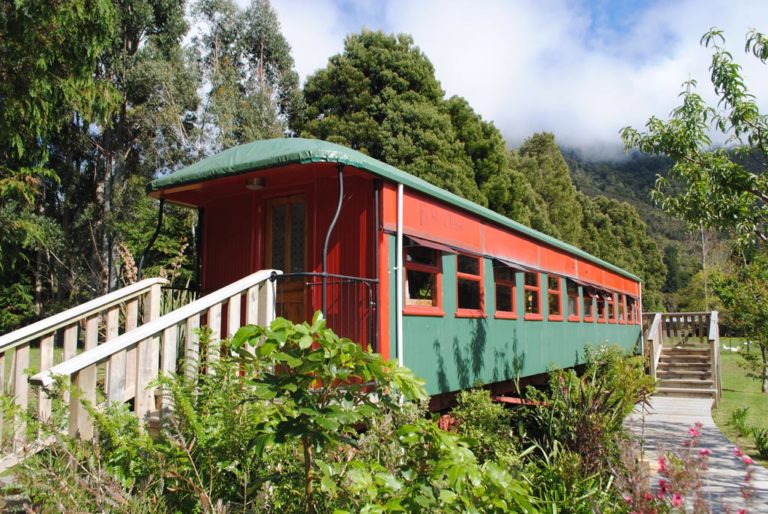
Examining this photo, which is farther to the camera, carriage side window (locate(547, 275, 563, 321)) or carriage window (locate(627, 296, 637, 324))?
carriage window (locate(627, 296, 637, 324))

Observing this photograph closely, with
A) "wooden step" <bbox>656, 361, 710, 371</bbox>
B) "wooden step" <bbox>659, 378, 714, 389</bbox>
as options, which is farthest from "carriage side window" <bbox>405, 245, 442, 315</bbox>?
"wooden step" <bbox>656, 361, 710, 371</bbox>

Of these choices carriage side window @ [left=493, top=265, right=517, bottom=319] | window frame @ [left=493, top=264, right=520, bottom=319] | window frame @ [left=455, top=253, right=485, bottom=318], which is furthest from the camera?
carriage side window @ [left=493, top=265, right=517, bottom=319]

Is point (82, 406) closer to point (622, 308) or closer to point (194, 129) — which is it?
point (622, 308)

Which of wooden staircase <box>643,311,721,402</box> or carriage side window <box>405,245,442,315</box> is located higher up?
carriage side window <box>405,245,442,315</box>

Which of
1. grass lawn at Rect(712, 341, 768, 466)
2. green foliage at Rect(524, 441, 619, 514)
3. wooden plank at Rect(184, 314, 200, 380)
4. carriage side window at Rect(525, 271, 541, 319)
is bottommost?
grass lawn at Rect(712, 341, 768, 466)

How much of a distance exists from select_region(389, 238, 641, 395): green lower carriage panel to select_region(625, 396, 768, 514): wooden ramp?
1680mm

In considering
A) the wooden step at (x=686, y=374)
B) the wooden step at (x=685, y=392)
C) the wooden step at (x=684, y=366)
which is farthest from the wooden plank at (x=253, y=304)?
the wooden step at (x=684, y=366)

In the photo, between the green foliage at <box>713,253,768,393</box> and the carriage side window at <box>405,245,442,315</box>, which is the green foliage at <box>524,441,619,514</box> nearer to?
the carriage side window at <box>405,245,442,315</box>

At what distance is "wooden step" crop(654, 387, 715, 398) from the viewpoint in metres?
14.5

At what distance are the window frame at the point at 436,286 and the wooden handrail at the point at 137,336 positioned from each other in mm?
2013

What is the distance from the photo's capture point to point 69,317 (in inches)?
194

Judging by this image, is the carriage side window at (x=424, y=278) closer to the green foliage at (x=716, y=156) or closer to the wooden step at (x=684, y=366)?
the green foliage at (x=716, y=156)

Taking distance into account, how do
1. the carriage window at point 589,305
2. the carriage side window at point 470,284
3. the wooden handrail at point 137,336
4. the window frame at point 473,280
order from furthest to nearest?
the carriage window at point 589,305 < the carriage side window at point 470,284 < the window frame at point 473,280 < the wooden handrail at point 137,336

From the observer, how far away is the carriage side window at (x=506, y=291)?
8.82 metres
